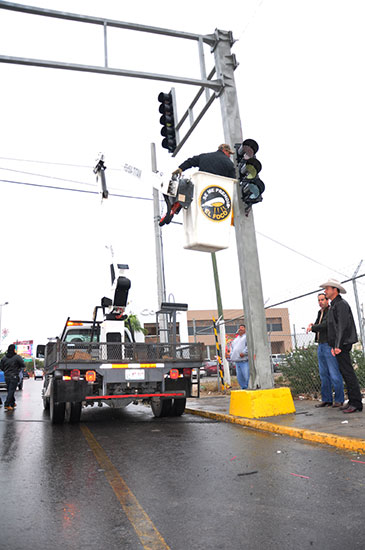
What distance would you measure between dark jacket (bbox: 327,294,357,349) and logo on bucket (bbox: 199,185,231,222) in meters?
2.38

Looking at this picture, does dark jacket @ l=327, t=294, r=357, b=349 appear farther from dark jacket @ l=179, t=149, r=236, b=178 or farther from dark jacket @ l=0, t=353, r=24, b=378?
dark jacket @ l=0, t=353, r=24, b=378

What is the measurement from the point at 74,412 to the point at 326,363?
14.9 feet

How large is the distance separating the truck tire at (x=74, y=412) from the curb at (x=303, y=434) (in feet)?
8.16

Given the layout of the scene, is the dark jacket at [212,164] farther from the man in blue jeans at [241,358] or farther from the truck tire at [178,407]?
the man in blue jeans at [241,358]

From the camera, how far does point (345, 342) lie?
695 centimetres

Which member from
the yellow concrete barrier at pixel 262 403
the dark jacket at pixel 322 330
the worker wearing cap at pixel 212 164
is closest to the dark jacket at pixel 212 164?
the worker wearing cap at pixel 212 164

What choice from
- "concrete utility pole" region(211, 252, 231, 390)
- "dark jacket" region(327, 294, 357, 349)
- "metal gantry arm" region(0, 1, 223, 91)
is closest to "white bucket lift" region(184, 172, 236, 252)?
"dark jacket" region(327, 294, 357, 349)

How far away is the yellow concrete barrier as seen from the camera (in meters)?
7.29

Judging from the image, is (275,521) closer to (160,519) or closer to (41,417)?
(160,519)

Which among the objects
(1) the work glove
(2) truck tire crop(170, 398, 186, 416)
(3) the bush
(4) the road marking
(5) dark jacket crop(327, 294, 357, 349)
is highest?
(1) the work glove

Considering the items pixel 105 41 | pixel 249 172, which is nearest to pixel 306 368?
pixel 249 172

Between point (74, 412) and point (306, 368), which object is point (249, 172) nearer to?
point (306, 368)

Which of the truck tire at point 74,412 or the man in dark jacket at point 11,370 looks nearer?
the truck tire at point 74,412

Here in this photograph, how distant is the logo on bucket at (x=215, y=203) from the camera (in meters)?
7.61
